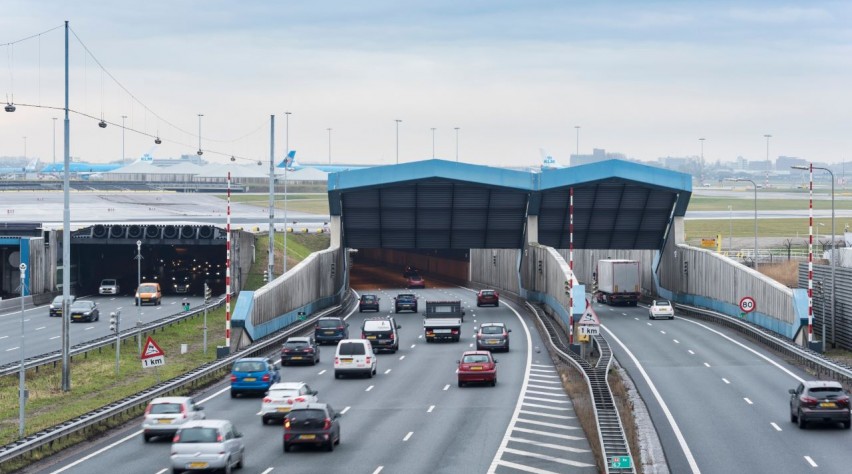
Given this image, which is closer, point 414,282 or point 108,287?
point 108,287

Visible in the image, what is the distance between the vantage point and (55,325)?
7738 centimetres

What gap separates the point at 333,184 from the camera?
87.8m

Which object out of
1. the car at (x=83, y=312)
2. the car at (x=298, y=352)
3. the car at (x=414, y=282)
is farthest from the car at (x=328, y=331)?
the car at (x=414, y=282)

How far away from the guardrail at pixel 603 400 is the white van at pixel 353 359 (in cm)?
843

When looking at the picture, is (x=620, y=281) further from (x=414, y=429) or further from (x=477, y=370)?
(x=414, y=429)

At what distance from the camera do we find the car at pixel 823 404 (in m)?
37.5

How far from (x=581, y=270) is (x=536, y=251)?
28693 mm

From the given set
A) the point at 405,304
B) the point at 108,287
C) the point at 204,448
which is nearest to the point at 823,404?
the point at 204,448

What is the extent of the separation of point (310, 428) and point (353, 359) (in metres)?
18.0

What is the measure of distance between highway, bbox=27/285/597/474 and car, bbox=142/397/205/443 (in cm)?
38

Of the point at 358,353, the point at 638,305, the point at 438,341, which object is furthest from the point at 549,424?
the point at 638,305

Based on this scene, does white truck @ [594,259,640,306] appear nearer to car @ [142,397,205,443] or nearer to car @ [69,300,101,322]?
car @ [69,300,101,322]

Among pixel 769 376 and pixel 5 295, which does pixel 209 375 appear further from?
pixel 5 295


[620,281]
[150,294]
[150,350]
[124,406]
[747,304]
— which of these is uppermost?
[620,281]
